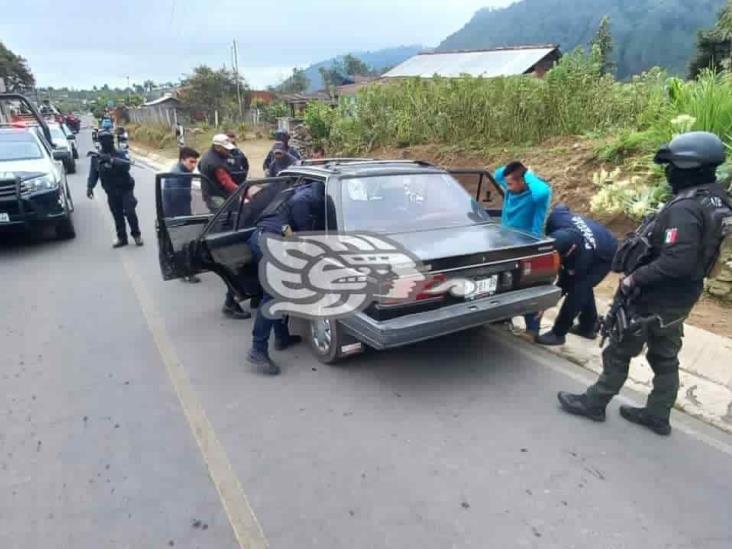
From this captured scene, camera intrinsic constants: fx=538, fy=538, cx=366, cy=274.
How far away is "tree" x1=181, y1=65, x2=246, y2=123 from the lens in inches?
1612

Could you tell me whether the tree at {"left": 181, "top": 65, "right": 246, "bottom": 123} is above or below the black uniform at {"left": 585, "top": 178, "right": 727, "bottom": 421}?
above

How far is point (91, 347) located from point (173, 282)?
6.39ft

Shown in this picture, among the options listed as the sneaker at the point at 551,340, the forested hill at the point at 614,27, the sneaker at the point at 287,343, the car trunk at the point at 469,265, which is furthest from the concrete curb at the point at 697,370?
the forested hill at the point at 614,27

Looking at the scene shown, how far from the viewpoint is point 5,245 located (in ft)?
27.1

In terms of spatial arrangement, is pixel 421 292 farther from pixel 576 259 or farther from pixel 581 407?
pixel 576 259

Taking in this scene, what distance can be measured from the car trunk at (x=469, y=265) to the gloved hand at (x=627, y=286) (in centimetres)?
87

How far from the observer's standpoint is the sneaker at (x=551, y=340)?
4410 mm

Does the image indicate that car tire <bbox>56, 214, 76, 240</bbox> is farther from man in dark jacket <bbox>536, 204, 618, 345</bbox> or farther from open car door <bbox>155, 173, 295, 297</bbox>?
man in dark jacket <bbox>536, 204, 618, 345</bbox>

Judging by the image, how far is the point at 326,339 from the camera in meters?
4.14

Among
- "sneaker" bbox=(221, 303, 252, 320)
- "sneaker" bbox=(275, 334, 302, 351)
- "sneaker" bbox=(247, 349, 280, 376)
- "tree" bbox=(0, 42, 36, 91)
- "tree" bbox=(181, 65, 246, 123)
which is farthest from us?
"tree" bbox=(0, 42, 36, 91)

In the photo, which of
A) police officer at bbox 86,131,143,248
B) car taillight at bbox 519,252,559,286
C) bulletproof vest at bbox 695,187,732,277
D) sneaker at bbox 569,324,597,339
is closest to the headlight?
police officer at bbox 86,131,143,248

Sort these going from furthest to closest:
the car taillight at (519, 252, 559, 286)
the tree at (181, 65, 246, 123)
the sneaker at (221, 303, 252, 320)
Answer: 1. the tree at (181, 65, 246, 123)
2. the sneaker at (221, 303, 252, 320)
3. the car taillight at (519, 252, 559, 286)

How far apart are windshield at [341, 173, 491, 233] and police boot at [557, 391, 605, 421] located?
1.54 meters

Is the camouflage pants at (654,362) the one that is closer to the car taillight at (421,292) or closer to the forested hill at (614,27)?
the car taillight at (421,292)
